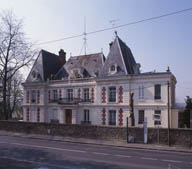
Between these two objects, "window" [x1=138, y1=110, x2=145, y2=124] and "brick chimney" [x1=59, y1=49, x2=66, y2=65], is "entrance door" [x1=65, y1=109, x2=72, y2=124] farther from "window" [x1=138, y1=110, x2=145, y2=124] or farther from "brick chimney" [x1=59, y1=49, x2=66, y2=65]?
"brick chimney" [x1=59, y1=49, x2=66, y2=65]

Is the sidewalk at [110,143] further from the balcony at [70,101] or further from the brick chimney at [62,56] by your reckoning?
the brick chimney at [62,56]

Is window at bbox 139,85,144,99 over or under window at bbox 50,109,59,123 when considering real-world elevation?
over

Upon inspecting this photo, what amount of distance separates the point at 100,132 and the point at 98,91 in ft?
27.6

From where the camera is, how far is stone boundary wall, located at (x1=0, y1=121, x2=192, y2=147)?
663 inches

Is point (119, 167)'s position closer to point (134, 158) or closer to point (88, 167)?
point (88, 167)

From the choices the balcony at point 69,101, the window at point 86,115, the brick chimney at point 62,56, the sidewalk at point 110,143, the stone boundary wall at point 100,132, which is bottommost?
the sidewalk at point 110,143

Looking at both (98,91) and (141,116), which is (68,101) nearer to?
(98,91)

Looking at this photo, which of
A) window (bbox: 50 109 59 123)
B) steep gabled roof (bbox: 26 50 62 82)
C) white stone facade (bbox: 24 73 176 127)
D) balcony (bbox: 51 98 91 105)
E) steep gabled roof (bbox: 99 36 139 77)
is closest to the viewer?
white stone facade (bbox: 24 73 176 127)

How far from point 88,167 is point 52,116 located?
22.4 m

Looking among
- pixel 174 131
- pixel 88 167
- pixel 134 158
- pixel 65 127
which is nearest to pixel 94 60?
pixel 65 127

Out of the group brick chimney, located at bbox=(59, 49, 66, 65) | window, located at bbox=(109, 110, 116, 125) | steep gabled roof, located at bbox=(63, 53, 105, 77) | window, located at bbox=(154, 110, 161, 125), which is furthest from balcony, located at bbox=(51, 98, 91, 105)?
brick chimney, located at bbox=(59, 49, 66, 65)

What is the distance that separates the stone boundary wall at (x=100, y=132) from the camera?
55.3 feet

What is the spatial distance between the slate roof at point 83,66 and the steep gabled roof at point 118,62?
81.3 inches

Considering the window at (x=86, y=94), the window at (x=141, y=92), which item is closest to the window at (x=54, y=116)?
the window at (x=86, y=94)
